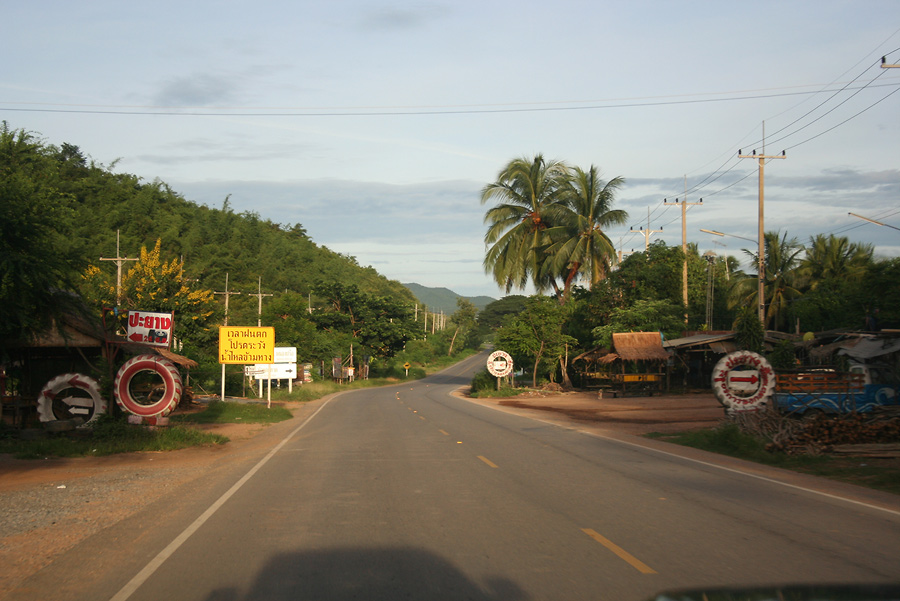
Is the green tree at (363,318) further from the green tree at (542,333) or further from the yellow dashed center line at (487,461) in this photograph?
the yellow dashed center line at (487,461)

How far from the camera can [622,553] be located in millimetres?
7027

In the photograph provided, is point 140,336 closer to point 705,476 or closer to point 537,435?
point 537,435

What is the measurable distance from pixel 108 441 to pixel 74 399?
162cm

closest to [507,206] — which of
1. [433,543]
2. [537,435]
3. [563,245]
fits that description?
[563,245]

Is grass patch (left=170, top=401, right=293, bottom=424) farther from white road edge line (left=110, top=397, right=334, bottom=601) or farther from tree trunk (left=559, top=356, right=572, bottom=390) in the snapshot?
tree trunk (left=559, top=356, right=572, bottom=390)

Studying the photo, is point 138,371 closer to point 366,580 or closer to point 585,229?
point 366,580

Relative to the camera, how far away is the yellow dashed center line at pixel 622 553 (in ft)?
21.2

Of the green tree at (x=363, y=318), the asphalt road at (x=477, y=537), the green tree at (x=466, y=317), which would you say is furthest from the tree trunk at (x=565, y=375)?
the green tree at (x=466, y=317)

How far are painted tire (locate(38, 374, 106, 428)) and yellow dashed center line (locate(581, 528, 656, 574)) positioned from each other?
1456 centimetres

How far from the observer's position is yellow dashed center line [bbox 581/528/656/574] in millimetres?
6465

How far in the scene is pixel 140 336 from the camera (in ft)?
69.2

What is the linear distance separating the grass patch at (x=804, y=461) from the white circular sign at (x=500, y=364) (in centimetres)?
2717

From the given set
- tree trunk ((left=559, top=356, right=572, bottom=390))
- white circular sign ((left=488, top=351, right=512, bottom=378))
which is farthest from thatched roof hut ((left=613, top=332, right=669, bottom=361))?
white circular sign ((left=488, top=351, right=512, bottom=378))

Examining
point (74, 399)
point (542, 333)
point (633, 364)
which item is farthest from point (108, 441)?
point (542, 333)
